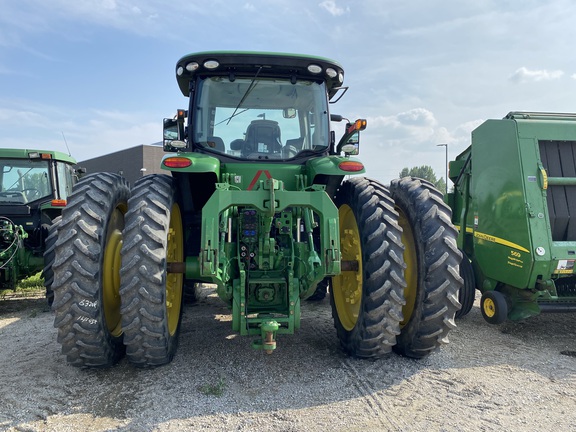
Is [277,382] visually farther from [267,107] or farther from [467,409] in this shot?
[267,107]

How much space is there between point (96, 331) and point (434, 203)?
2.74 metres

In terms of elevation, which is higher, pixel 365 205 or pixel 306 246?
pixel 365 205

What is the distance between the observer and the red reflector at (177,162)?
3.20 m

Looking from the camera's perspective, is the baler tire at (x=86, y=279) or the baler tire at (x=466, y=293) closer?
the baler tire at (x=86, y=279)

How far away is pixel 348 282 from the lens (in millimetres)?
3920

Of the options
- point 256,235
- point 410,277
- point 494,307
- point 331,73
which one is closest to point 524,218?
point 494,307

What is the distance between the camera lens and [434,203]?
3.46m

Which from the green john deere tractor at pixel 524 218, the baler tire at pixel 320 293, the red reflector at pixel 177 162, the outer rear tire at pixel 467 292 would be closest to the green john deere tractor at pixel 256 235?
the red reflector at pixel 177 162

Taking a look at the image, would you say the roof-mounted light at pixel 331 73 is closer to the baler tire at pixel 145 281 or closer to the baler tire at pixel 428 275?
the baler tire at pixel 428 275

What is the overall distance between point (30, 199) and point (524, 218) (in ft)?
22.5

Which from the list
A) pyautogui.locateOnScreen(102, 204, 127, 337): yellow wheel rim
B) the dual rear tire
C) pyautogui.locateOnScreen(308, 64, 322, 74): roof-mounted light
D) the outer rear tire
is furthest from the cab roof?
the outer rear tire

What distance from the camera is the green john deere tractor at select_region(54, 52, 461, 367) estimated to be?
9.65 feet

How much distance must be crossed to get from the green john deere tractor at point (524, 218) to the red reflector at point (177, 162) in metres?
3.32

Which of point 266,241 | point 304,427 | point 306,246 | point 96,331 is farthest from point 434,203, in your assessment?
point 96,331
